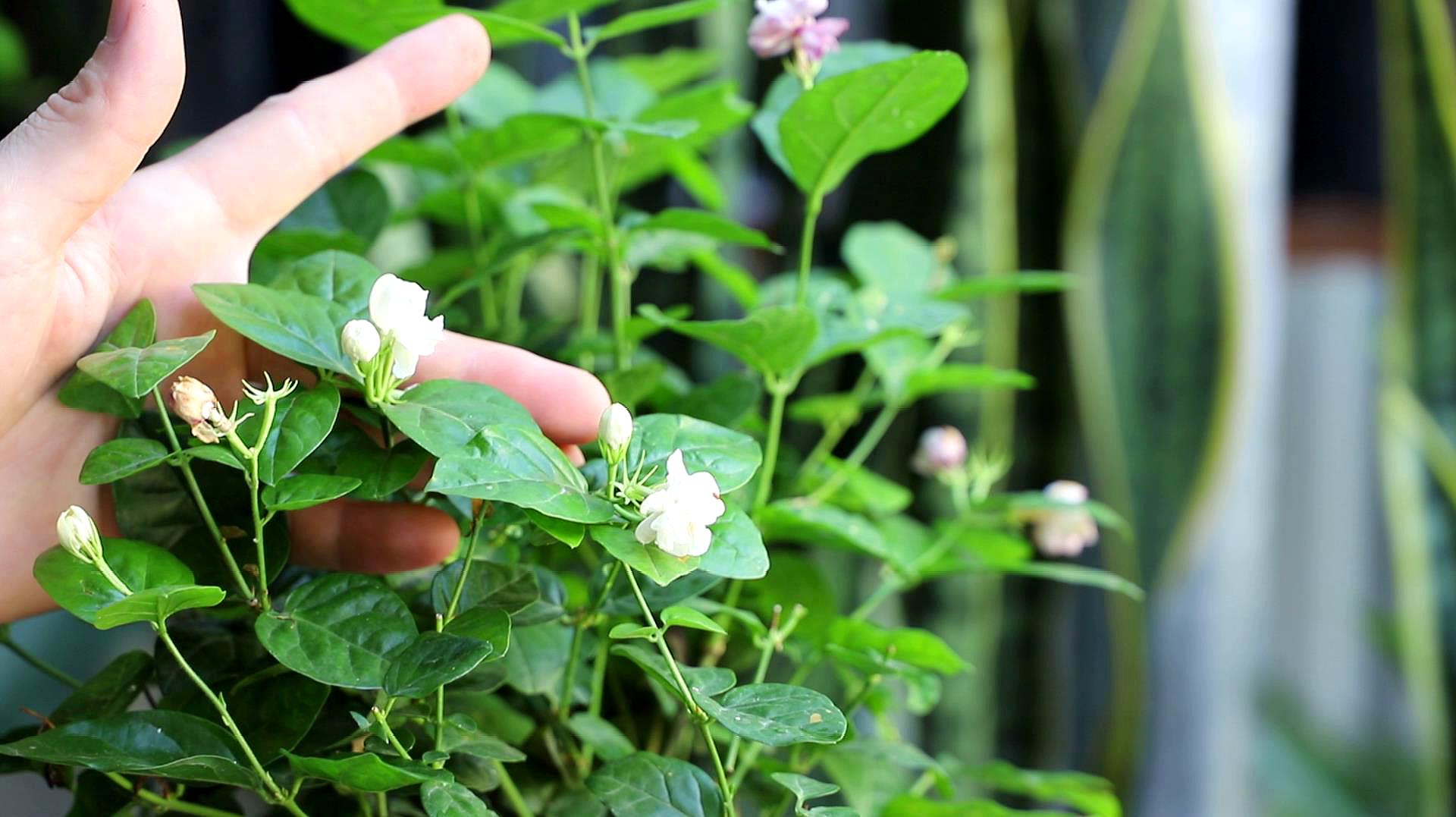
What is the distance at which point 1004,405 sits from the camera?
2.59ft

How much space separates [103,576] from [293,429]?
61 millimetres

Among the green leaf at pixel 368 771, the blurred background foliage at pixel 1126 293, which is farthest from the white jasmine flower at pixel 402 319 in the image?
the blurred background foliage at pixel 1126 293

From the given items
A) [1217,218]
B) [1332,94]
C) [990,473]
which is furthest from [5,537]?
[1332,94]

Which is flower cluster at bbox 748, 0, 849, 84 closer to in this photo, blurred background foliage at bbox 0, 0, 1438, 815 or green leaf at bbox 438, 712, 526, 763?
green leaf at bbox 438, 712, 526, 763

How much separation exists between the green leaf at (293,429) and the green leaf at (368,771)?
0.07 metres

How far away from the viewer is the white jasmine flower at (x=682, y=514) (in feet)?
0.86

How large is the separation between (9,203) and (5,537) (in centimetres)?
11

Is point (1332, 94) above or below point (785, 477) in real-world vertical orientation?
above

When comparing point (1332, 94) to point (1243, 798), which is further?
point (1332, 94)

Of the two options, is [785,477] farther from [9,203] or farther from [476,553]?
[9,203]

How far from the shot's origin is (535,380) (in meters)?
0.33

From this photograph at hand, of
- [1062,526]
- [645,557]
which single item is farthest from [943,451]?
[645,557]

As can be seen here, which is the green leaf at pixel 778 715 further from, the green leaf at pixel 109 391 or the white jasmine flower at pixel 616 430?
the green leaf at pixel 109 391

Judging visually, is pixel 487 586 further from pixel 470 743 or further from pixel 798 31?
pixel 798 31
